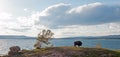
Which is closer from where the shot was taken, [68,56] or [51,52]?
[68,56]

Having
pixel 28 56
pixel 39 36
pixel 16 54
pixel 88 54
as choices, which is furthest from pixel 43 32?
pixel 88 54

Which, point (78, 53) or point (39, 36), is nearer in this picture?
point (78, 53)

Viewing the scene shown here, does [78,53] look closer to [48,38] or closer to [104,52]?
[104,52]

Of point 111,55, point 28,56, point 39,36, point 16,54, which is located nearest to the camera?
point 111,55

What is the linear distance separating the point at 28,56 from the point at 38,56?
2.57 metres

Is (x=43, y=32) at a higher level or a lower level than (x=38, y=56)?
higher

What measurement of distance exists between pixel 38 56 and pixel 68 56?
22.5ft

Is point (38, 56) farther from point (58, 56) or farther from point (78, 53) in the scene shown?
point (78, 53)

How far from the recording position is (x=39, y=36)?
7531 cm

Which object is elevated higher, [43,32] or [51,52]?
[43,32]

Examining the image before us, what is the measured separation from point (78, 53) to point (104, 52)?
5.59 m

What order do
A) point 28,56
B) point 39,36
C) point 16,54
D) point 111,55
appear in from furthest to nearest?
point 39,36 → point 16,54 → point 28,56 → point 111,55

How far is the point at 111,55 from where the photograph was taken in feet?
176

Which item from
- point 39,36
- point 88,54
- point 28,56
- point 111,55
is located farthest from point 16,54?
point 111,55
